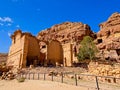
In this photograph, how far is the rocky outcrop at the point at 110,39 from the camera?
168 feet

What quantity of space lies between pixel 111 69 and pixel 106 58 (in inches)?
1290

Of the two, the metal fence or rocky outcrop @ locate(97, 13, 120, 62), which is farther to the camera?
rocky outcrop @ locate(97, 13, 120, 62)

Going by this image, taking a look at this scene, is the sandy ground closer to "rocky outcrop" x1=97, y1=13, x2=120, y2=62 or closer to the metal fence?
the metal fence

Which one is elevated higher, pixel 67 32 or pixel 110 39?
pixel 67 32

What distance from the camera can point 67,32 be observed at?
7788 centimetres

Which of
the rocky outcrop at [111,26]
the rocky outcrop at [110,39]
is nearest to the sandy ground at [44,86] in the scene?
the rocky outcrop at [110,39]

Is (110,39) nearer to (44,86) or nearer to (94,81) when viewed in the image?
(94,81)

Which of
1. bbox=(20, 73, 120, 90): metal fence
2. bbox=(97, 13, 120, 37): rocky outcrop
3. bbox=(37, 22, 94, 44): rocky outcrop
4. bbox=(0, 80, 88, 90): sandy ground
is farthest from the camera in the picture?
bbox=(37, 22, 94, 44): rocky outcrop

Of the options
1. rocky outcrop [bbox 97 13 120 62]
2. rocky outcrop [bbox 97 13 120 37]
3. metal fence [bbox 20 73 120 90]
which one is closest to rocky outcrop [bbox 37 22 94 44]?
rocky outcrop [bbox 97 13 120 37]

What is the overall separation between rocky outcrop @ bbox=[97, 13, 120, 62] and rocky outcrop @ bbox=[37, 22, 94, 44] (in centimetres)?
865

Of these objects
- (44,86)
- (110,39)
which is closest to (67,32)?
(110,39)

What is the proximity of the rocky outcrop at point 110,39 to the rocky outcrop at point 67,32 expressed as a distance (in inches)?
340

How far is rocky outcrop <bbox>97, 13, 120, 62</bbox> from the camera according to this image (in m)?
51.1

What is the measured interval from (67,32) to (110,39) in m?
26.4
